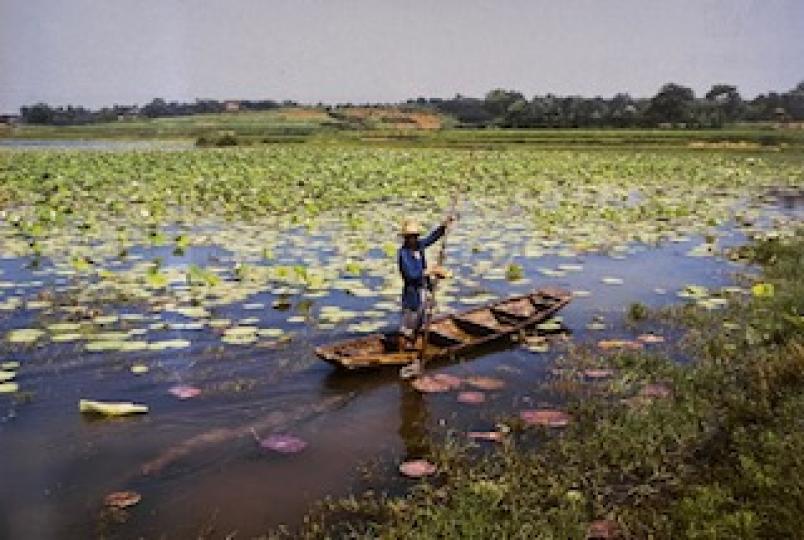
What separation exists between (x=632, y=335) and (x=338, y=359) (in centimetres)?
291

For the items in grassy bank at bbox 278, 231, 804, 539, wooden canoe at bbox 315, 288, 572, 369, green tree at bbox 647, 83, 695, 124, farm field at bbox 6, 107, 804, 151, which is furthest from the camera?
green tree at bbox 647, 83, 695, 124

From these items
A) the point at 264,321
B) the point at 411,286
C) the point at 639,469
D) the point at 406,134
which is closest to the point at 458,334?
the point at 411,286

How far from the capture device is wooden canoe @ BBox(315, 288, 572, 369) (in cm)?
574

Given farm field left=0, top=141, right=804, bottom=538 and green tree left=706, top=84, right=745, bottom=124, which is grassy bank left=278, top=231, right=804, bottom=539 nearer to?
farm field left=0, top=141, right=804, bottom=538

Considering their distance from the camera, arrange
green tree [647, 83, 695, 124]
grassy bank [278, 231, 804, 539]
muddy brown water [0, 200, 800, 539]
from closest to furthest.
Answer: grassy bank [278, 231, 804, 539]
muddy brown water [0, 200, 800, 539]
green tree [647, 83, 695, 124]

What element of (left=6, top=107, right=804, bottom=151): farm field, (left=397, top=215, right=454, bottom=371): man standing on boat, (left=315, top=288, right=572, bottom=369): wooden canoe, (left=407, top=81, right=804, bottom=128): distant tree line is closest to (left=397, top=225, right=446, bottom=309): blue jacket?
(left=397, top=215, right=454, bottom=371): man standing on boat

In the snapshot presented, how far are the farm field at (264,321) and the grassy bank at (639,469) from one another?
13 centimetres

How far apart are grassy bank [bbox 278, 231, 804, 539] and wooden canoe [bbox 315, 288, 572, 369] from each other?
931mm

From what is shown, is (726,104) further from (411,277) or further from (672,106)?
(411,277)

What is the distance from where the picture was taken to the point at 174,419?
4.94 m

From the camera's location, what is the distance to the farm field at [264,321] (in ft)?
13.6

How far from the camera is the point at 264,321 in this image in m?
7.11

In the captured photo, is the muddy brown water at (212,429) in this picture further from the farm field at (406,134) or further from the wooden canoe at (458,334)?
the farm field at (406,134)

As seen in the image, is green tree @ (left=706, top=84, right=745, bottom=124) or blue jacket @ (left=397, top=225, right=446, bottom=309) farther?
green tree @ (left=706, top=84, right=745, bottom=124)
